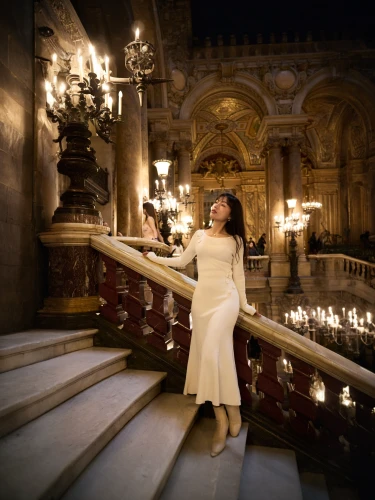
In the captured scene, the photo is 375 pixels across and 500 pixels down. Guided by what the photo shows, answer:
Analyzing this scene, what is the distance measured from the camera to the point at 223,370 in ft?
7.74

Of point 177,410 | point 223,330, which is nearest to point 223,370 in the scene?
point 223,330

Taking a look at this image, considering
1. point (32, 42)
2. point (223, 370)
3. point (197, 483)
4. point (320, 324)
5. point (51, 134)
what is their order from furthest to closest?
point (320, 324), point (51, 134), point (32, 42), point (223, 370), point (197, 483)

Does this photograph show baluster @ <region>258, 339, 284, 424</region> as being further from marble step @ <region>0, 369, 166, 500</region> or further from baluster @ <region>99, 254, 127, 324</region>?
baluster @ <region>99, 254, 127, 324</region>

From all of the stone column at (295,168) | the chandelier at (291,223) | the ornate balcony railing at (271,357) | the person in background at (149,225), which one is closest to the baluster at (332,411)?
the ornate balcony railing at (271,357)

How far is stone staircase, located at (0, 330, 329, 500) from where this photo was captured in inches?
62.5

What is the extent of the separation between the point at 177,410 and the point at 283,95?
1557 centimetres

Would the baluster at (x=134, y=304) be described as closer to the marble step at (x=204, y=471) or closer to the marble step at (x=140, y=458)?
the marble step at (x=140, y=458)

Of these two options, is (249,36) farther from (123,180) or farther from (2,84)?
(2,84)

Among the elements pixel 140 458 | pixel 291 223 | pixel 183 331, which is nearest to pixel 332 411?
pixel 183 331

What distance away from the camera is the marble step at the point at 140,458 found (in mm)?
1617

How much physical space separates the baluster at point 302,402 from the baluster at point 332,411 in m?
0.08

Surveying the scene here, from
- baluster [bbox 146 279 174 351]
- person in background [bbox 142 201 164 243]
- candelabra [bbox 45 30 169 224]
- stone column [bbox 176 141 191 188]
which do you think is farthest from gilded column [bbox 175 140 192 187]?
baluster [bbox 146 279 174 351]

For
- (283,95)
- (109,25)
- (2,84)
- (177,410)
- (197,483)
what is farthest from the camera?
(283,95)

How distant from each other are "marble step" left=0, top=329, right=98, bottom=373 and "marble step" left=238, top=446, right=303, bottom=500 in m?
1.66
